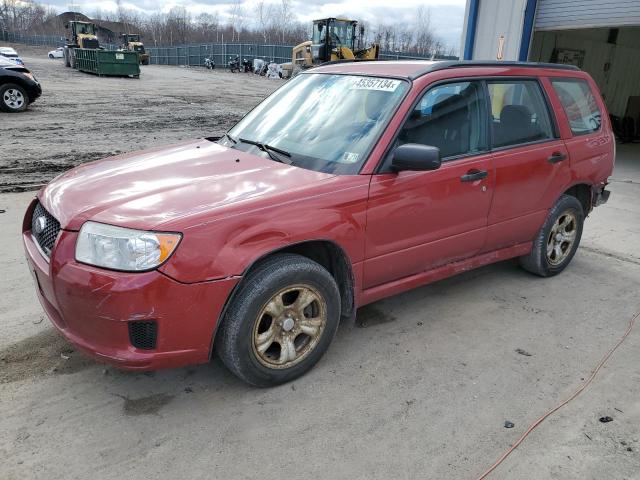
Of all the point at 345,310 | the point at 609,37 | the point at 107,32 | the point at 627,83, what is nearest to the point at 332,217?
the point at 345,310

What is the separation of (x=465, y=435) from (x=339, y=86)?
96.3 inches

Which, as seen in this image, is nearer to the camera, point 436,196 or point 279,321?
point 279,321

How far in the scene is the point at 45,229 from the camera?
2871 mm

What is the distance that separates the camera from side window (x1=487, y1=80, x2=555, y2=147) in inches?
153

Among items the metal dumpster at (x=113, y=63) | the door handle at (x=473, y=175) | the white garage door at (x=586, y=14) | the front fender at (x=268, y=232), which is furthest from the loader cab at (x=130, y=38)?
the front fender at (x=268, y=232)

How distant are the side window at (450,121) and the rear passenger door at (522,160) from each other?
14 cm

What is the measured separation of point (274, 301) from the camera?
2.82 m

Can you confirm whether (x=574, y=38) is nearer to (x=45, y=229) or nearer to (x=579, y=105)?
(x=579, y=105)

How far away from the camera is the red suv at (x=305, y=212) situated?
2488 millimetres

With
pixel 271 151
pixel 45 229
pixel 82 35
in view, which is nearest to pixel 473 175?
pixel 271 151

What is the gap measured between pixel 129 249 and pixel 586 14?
10.1 m

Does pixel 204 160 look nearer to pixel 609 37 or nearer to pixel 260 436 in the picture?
pixel 260 436

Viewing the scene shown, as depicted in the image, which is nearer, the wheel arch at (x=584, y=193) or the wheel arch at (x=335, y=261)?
the wheel arch at (x=335, y=261)

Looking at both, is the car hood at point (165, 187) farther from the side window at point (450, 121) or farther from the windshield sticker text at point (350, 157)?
the side window at point (450, 121)
